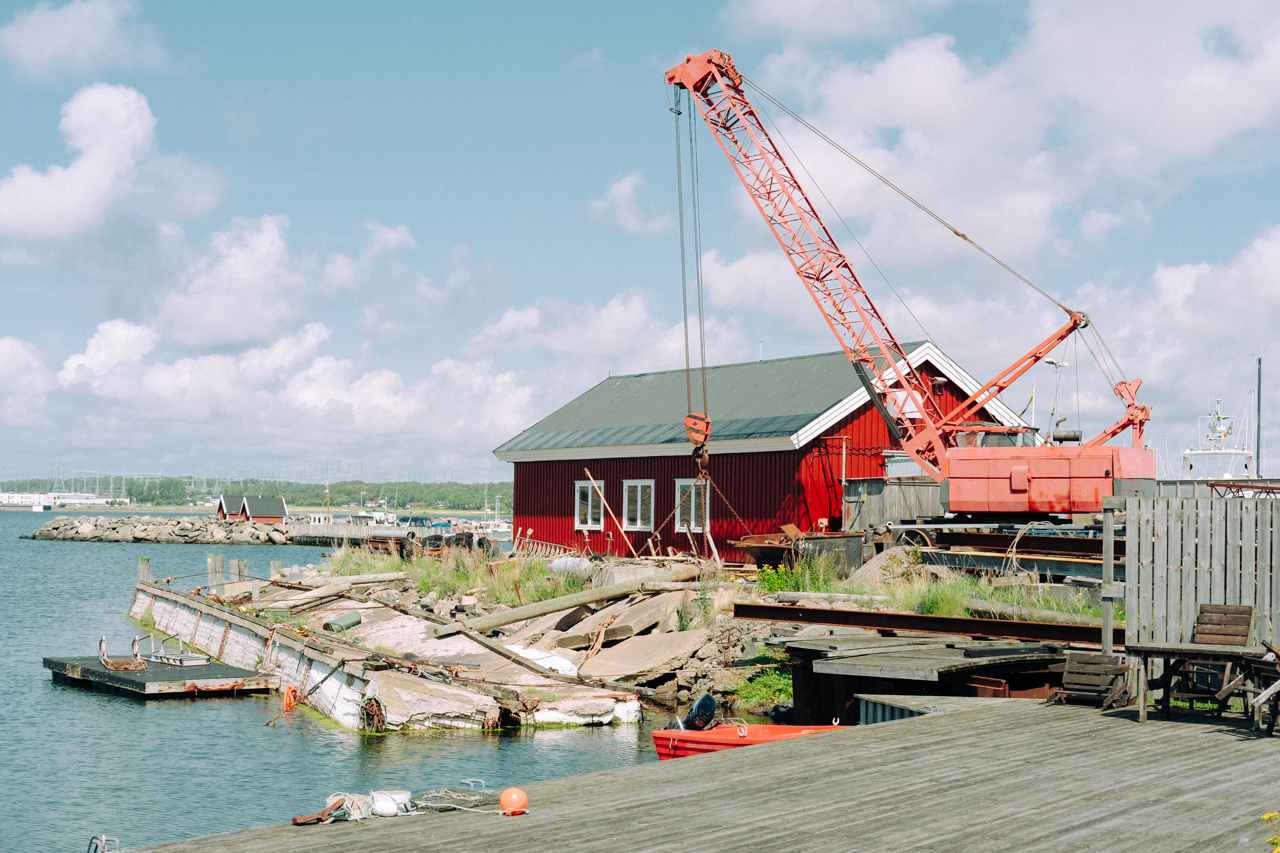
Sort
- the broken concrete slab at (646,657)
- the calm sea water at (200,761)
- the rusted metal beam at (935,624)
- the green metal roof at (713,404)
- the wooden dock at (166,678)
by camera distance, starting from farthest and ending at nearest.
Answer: the green metal roof at (713,404), the wooden dock at (166,678), the broken concrete slab at (646,657), the rusted metal beam at (935,624), the calm sea water at (200,761)

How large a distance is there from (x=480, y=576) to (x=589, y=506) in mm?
6298

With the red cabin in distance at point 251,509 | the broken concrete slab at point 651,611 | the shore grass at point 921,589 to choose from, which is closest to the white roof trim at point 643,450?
the shore grass at point 921,589

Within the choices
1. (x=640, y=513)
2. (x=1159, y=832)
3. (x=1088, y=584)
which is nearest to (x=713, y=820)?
(x=1159, y=832)

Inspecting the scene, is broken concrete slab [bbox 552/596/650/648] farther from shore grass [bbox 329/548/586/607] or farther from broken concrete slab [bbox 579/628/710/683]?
shore grass [bbox 329/548/586/607]

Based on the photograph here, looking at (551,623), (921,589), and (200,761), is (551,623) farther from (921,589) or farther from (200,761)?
(200,761)

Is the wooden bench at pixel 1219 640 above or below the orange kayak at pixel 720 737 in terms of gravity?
above

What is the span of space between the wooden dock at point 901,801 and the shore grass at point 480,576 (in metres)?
18.2

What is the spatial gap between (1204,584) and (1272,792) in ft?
12.2

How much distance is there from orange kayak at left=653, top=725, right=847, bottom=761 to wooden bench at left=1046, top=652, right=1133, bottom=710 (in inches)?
96.8

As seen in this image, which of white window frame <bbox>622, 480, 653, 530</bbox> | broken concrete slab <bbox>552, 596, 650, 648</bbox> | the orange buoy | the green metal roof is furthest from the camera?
white window frame <bbox>622, 480, 653, 530</bbox>

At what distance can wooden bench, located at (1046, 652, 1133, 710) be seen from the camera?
10781 mm

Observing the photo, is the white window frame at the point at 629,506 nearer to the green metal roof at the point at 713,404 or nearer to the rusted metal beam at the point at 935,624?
the green metal roof at the point at 713,404

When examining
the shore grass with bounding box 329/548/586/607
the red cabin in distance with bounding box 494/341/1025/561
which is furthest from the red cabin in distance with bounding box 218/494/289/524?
the shore grass with bounding box 329/548/586/607

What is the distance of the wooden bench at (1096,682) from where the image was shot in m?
10.8
